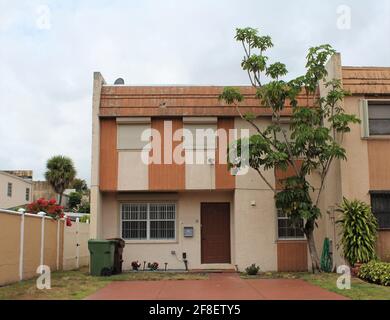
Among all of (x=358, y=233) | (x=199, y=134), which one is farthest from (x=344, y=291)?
(x=199, y=134)

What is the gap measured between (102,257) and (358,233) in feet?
25.5

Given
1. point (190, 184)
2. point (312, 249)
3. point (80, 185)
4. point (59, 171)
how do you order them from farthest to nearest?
point (80, 185)
point (59, 171)
point (190, 184)
point (312, 249)

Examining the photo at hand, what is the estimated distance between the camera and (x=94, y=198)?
17656mm

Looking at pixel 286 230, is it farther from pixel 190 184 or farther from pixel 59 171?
pixel 59 171

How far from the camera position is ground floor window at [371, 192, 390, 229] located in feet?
54.4

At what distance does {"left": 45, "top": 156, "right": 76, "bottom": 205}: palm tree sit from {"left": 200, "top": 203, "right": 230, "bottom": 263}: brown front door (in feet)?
77.5

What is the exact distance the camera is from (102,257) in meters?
16.3

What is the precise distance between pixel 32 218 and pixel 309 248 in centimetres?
844

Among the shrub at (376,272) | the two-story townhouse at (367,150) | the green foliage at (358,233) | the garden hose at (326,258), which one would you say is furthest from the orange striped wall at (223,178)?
the shrub at (376,272)

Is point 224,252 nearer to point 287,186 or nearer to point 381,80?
point 287,186

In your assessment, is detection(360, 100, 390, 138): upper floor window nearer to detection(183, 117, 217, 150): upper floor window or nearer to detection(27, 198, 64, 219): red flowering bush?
detection(183, 117, 217, 150): upper floor window

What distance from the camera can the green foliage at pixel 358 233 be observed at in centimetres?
1546
